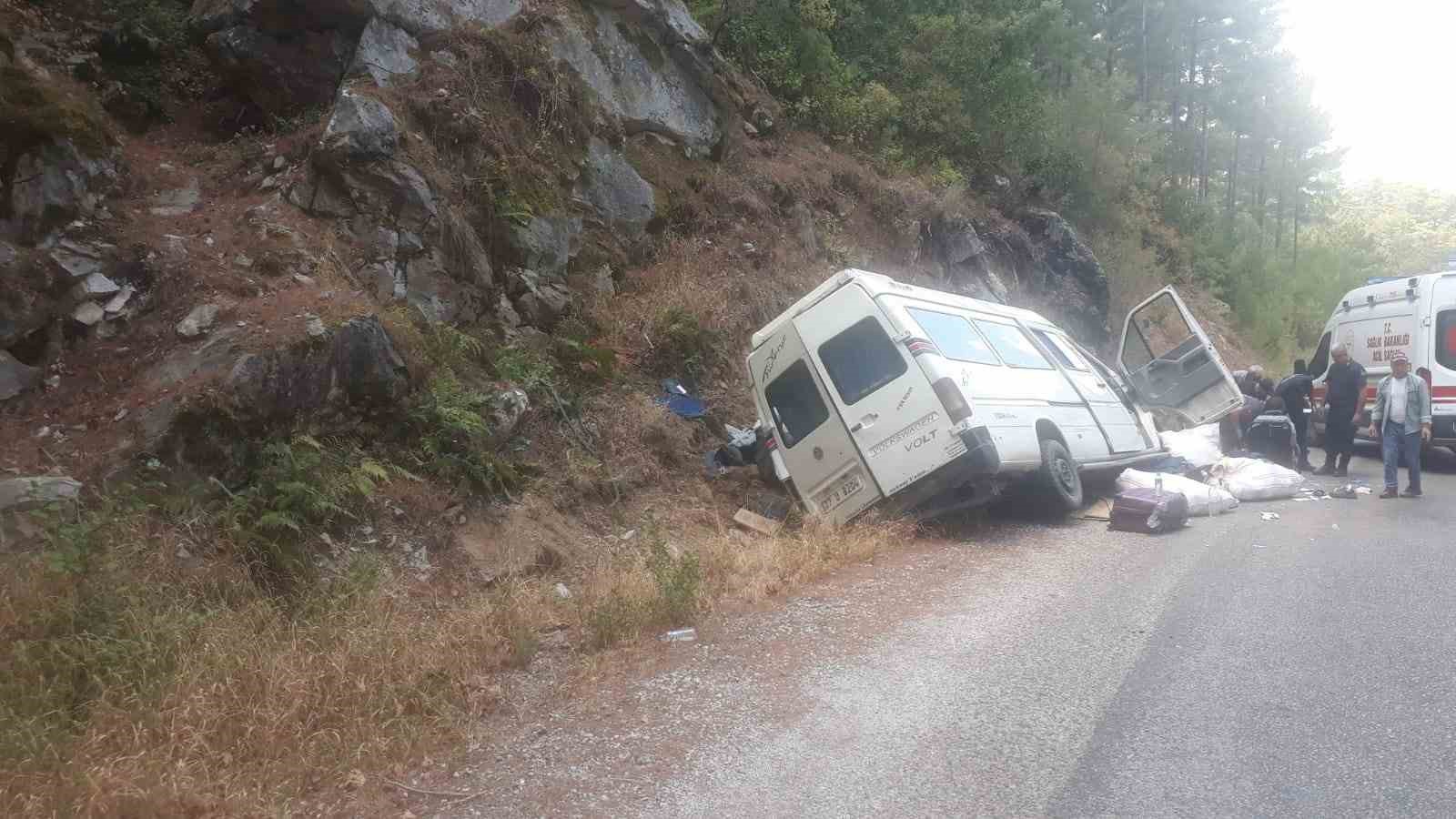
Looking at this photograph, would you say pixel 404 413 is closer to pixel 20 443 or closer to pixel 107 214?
pixel 20 443

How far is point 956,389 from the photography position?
8.27m

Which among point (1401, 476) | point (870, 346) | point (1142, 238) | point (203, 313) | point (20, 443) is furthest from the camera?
point (1142, 238)

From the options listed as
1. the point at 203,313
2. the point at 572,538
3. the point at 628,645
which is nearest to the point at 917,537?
the point at 572,538

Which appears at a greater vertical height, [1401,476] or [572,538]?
[572,538]

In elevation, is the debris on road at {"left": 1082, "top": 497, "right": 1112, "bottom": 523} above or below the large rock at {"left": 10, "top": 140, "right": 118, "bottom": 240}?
below

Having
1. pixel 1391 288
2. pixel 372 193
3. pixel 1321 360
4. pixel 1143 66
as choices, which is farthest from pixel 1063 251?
pixel 1143 66

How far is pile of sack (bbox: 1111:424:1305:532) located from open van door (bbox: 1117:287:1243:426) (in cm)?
42

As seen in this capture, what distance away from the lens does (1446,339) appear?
1230 centimetres

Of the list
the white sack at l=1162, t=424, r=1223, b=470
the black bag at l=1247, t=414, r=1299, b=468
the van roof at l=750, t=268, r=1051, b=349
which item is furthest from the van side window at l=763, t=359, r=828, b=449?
the black bag at l=1247, t=414, r=1299, b=468

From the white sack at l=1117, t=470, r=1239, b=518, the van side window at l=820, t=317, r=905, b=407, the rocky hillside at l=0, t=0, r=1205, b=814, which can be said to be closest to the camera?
the rocky hillside at l=0, t=0, r=1205, b=814

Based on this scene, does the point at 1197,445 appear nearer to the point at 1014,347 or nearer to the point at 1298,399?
the point at 1298,399

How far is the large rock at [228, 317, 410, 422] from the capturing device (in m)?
6.95

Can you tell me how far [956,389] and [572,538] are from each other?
3474 mm

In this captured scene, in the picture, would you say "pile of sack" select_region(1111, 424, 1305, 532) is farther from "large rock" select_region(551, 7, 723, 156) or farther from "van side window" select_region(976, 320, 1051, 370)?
"large rock" select_region(551, 7, 723, 156)
